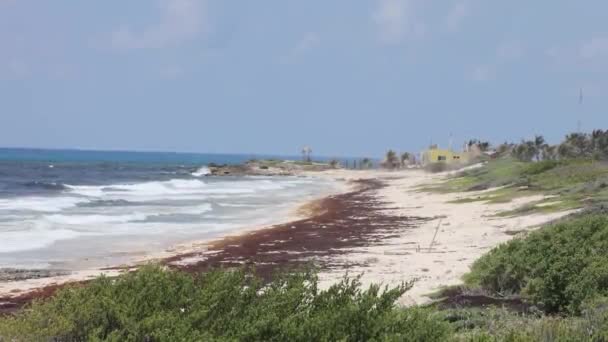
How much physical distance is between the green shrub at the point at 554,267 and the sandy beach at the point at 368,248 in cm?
122

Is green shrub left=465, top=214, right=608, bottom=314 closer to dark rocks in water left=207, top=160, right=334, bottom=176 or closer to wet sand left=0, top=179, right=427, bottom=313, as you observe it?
wet sand left=0, top=179, right=427, bottom=313

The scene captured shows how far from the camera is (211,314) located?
225 inches

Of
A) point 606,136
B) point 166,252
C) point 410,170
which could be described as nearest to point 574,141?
point 606,136

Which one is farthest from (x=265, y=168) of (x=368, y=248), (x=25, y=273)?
(x=25, y=273)

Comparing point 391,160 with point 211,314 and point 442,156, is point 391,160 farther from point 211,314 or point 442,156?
point 211,314

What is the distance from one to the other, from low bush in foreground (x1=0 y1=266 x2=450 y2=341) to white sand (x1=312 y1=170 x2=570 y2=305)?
495 cm

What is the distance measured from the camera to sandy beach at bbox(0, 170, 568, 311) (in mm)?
14277

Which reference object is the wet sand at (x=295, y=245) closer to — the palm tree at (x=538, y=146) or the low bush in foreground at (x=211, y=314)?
the low bush in foreground at (x=211, y=314)

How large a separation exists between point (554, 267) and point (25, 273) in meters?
11.3

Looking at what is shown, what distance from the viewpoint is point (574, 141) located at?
279ft

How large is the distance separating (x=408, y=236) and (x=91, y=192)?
31.4 metres

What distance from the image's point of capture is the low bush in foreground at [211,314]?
5305 mm

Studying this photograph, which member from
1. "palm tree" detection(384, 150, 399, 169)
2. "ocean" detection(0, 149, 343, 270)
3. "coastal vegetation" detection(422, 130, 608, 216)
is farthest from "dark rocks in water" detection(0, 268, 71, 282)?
"palm tree" detection(384, 150, 399, 169)

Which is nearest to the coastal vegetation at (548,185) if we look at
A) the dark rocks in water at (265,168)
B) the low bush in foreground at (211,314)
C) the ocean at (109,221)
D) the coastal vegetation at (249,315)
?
the ocean at (109,221)
